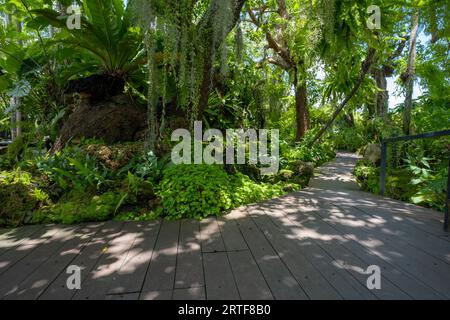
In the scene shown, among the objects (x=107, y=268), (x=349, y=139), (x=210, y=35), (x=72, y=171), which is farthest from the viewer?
(x=349, y=139)

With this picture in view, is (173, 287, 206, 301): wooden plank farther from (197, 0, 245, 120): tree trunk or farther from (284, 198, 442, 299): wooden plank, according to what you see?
(197, 0, 245, 120): tree trunk

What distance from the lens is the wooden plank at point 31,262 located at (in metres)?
1.52

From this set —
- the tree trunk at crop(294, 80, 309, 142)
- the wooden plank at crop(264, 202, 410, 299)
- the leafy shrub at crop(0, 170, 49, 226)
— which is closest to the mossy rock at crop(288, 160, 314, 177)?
the wooden plank at crop(264, 202, 410, 299)

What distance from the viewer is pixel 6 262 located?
181 cm

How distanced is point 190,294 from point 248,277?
389 millimetres

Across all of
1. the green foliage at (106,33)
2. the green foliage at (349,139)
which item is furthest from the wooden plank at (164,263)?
the green foliage at (349,139)

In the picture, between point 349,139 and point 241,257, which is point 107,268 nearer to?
point 241,257

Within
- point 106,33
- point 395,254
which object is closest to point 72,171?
point 106,33

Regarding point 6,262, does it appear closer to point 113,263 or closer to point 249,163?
point 113,263

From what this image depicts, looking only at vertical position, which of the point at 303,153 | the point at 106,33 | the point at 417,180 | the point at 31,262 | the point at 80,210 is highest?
the point at 106,33

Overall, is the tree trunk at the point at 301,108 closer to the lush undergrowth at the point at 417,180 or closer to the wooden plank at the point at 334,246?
the lush undergrowth at the point at 417,180

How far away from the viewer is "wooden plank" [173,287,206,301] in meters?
1.35

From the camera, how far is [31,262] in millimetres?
1799

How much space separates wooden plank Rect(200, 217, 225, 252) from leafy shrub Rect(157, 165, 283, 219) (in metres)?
0.19
